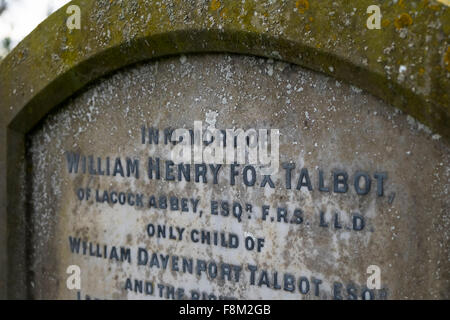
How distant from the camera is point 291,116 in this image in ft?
6.01

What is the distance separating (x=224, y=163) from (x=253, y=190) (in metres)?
0.15

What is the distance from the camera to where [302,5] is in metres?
1.69

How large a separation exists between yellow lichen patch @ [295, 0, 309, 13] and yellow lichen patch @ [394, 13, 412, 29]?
0.29 meters

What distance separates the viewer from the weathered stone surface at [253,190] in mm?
1646

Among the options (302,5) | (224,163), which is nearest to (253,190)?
(224,163)

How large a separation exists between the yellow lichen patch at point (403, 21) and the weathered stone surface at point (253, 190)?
25cm

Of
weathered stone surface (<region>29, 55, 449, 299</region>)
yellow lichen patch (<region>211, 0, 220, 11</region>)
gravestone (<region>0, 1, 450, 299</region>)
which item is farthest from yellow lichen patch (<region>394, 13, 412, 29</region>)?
yellow lichen patch (<region>211, 0, 220, 11</region>)

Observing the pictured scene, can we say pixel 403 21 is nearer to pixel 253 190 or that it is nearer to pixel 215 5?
→ pixel 215 5

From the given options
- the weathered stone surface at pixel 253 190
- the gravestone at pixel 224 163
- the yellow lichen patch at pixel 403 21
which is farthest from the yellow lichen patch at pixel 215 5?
the yellow lichen patch at pixel 403 21

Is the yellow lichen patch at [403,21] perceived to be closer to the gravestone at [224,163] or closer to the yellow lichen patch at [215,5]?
the gravestone at [224,163]

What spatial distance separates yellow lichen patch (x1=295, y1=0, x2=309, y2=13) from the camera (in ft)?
5.52

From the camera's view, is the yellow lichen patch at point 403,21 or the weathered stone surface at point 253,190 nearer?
the yellow lichen patch at point 403,21

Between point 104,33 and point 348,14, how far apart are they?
0.98 metres

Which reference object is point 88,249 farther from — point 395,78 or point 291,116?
point 395,78
